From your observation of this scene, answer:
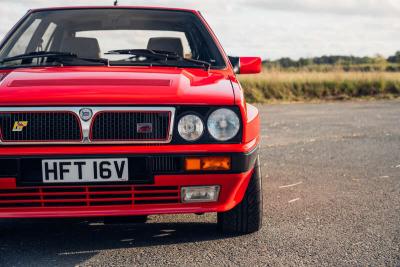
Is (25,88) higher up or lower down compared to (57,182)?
higher up

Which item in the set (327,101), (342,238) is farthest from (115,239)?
(327,101)

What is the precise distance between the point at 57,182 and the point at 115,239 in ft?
2.17

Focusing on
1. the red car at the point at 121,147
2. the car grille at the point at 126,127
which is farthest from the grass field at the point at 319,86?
the car grille at the point at 126,127

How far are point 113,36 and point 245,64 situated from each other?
3.06ft

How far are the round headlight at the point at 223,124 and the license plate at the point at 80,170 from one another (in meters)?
0.49

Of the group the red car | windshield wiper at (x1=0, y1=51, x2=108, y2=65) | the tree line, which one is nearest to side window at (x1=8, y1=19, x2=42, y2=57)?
windshield wiper at (x1=0, y1=51, x2=108, y2=65)

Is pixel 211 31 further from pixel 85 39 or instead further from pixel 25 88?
pixel 25 88

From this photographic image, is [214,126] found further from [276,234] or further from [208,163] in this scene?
[276,234]

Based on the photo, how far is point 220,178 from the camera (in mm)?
3020

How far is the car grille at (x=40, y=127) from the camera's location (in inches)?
116

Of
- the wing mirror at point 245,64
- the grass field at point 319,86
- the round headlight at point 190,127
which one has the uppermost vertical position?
the wing mirror at point 245,64

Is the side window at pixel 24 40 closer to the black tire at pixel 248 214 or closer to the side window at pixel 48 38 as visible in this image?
the side window at pixel 48 38

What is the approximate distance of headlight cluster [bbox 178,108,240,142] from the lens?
3.03 m

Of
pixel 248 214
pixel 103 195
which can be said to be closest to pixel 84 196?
pixel 103 195
